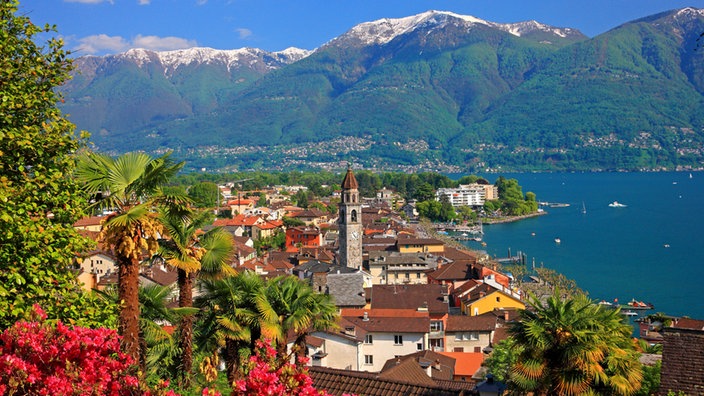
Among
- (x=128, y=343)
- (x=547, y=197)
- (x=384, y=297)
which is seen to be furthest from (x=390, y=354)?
(x=547, y=197)

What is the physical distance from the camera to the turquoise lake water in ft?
161

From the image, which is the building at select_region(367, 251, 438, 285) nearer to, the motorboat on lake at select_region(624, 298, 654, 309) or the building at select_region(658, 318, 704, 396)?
the motorboat on lake at select_region(624, 298, 654, 309)

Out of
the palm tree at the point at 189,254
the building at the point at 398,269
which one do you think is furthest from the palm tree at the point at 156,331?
the building at the point at 398,269

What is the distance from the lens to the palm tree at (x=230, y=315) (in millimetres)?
9078

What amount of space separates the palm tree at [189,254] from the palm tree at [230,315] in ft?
0.72

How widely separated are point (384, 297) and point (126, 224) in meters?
23.7

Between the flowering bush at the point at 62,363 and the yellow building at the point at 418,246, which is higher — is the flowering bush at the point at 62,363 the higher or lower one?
the higher one

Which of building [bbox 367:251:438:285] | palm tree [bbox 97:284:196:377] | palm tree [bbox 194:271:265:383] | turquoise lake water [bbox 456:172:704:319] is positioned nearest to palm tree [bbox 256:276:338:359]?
palm tree [bbox 194:271:265:383]

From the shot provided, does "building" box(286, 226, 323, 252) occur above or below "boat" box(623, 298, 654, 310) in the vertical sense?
above

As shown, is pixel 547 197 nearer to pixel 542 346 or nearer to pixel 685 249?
pixel 685 249

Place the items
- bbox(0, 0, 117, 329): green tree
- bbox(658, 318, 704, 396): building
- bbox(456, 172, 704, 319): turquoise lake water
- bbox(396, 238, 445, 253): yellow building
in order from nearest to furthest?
bbox(0, 0, 117, 329): green tree < bbox(658, 318, 704, 396): building < bbox(456, 172, 704, 319): turquoise lake water < bbox(396, 238, 445, 253): yellow building

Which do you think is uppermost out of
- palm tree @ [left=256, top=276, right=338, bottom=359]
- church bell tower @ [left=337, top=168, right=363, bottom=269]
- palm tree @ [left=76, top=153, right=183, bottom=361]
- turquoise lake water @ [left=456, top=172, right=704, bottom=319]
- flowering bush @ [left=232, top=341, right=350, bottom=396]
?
palm tree @ [left=76, top=153, right=183, bottom=361]

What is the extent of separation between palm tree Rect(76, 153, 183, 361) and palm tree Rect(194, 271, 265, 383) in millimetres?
2231

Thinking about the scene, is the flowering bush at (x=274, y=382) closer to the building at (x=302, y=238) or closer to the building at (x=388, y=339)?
the building at (x=388, y=339)
